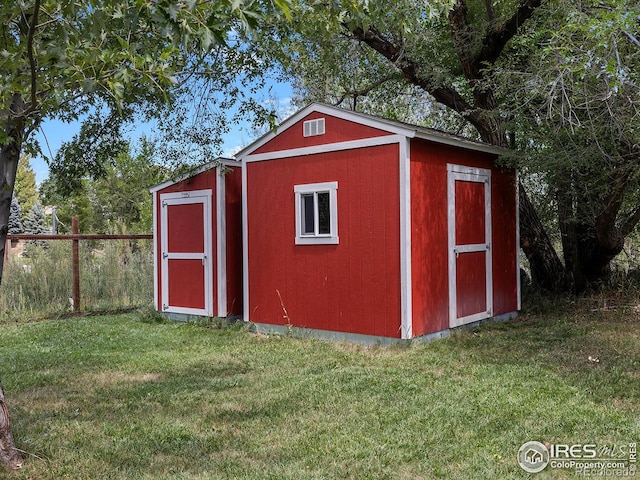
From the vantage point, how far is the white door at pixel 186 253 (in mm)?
7801

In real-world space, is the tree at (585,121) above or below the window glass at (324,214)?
above

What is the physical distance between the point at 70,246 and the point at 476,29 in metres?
7.68

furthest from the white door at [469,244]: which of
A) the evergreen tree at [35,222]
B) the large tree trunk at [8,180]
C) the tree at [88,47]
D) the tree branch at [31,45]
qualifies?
the evergreen tree at [35,222]

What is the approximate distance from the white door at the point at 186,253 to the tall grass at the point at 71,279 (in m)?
1.73

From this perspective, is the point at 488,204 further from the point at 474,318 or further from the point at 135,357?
the point at 135,357

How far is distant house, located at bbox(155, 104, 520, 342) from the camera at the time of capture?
5.96 metres

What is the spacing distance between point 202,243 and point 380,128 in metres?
3.21

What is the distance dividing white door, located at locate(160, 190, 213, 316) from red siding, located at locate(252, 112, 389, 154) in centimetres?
147

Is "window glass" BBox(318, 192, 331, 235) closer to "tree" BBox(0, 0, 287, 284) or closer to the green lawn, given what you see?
the green lawn

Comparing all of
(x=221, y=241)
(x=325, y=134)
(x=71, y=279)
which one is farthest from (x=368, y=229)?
(x=71, y=279)

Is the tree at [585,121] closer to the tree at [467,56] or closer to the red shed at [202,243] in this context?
the tree at [467,56]

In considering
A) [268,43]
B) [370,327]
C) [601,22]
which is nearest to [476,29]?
[601,22]

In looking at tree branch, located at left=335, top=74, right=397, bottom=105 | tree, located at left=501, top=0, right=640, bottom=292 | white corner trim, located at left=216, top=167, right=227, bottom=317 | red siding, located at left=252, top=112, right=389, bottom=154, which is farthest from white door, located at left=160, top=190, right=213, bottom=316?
tree branch, located at left=335, top=74, right=397, bottom=105

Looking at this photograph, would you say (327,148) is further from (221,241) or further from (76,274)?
(76,274)
